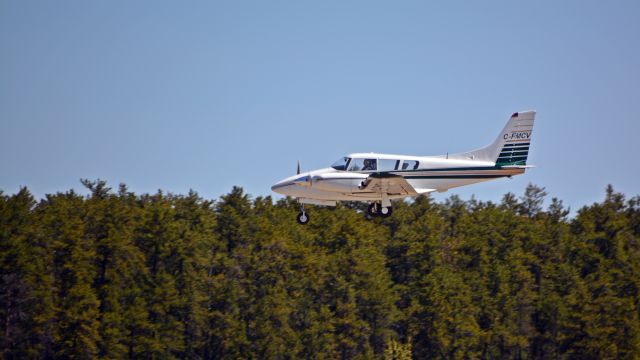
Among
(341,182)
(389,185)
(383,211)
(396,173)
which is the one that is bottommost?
(383,211)

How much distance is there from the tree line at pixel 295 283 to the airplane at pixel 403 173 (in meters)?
20.4

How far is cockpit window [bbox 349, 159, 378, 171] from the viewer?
3969 cm

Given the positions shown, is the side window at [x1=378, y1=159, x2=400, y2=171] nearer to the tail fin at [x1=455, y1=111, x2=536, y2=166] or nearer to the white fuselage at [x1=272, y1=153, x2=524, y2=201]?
the white fuselage at [x1=272, y1=153, x2=524, y2=201]

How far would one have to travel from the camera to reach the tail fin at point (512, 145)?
1639 inches

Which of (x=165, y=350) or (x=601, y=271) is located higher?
(x=601, y=271)

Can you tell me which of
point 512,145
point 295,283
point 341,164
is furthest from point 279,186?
point 295,283

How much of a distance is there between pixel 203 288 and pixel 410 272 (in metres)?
14.4

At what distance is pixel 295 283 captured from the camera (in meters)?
64.3

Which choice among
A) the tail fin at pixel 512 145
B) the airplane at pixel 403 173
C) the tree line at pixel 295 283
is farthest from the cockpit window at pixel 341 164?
the tree line at pixel 295 283

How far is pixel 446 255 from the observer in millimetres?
71938

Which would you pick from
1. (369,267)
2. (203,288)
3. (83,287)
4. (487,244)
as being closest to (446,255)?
(487,244)

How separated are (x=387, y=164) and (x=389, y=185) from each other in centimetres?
115

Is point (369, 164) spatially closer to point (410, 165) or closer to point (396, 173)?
point (396, 173)

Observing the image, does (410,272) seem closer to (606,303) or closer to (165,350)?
(606,303)
